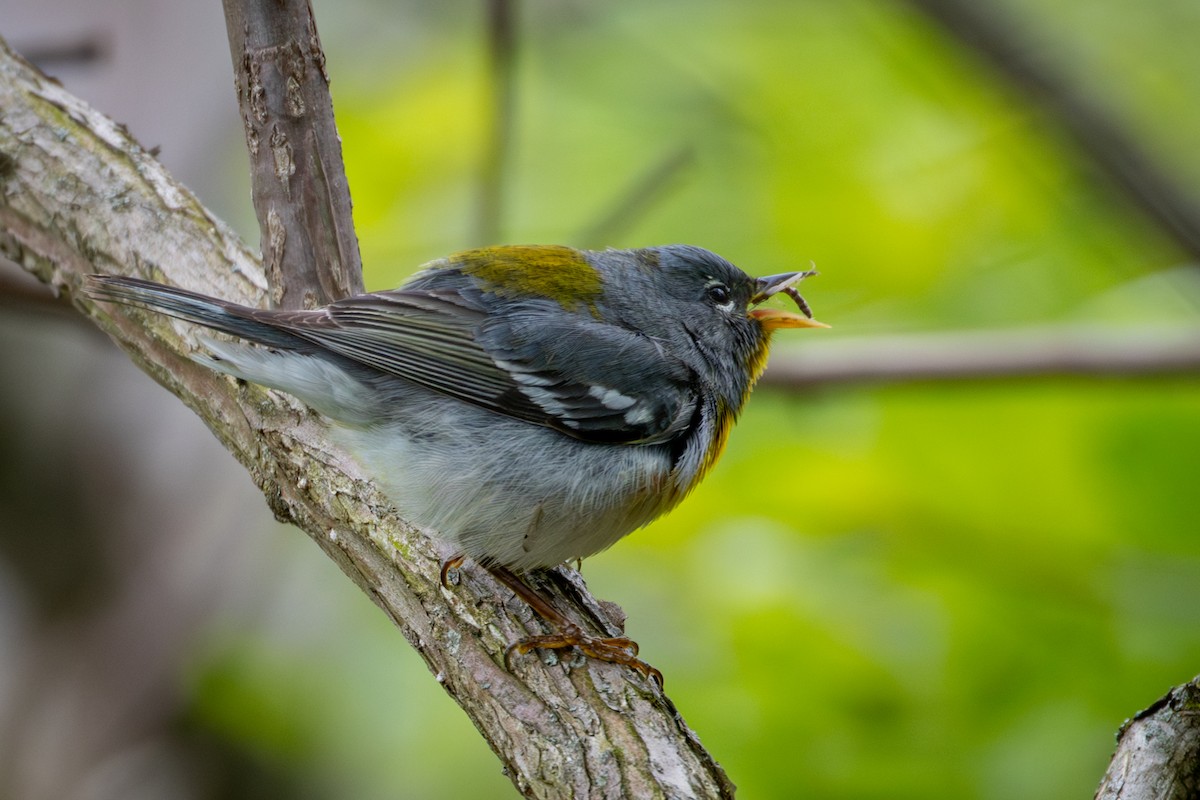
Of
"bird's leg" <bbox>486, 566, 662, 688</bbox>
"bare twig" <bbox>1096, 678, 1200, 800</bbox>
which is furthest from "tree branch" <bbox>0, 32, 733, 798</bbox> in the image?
"bare twig" <bbox>1096, 678, 1200, 800</bbox>

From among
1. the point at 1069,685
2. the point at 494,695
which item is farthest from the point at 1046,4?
the point at 494,695

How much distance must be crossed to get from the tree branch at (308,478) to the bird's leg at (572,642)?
4 centimetres

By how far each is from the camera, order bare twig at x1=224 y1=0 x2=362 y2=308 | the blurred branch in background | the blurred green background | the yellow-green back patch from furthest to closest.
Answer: the yellow-green back patch → the blurred green background → bare twig at x1=224 y1=0 x2=362 y2=308 → the blurred branch in background

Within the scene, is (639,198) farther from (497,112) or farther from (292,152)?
(292,152)

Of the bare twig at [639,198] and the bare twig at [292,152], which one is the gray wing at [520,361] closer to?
the bare twig at [292,152]

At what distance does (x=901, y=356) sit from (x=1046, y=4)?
2.53 m

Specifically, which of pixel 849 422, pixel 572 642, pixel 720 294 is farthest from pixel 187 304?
pixel 849 422

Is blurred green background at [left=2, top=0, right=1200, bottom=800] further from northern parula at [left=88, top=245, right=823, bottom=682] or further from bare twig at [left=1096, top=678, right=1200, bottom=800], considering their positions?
bare twig at [left=1096, top=678, right=1200, bottom=800]

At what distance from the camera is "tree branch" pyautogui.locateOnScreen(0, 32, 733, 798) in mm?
2723

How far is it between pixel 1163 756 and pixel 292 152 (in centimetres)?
312

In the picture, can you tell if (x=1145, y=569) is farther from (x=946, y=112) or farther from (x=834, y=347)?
(x=946, y=112)

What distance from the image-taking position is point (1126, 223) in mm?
3582

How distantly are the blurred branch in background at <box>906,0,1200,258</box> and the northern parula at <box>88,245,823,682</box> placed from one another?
163cm

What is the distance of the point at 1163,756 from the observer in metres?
2.49
